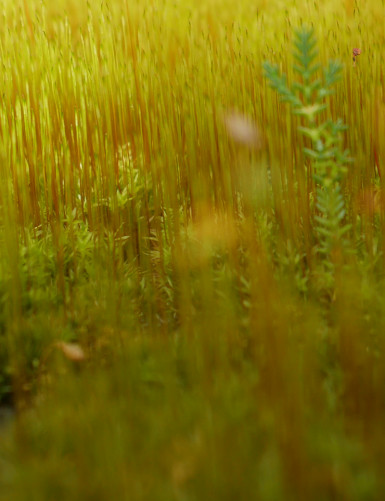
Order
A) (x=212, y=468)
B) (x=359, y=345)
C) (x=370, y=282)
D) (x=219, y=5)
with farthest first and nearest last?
(x=219, y=5) < (x=370, y=282) < (x=359, y=345) < (x=212, y=468)

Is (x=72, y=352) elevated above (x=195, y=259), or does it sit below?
below

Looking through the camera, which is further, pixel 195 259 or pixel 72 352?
pixel 195 259

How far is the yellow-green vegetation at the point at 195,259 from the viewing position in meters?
1.19

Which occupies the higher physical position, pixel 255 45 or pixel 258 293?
pixel 255 45

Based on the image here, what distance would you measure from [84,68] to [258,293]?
1.35 meters

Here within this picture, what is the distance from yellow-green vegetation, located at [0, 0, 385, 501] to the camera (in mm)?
1192

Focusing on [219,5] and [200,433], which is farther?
[219,5]

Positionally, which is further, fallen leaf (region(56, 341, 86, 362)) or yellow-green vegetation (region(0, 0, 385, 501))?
fallen leaf (region(56, 341, 86, 362))

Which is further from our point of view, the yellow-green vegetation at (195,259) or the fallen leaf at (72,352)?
the fallen leaf at (72,352)

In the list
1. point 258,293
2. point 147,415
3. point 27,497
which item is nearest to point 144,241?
point 258,293

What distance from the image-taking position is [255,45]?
2.34 metres

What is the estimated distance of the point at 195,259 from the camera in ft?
6.48

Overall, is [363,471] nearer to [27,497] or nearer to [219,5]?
[27,497]

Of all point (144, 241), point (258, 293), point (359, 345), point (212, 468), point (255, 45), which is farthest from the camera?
point (255, 45)
